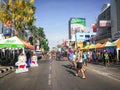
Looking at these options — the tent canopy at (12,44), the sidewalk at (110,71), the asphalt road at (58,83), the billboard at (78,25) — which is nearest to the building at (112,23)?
the sidewalk at (110,71)

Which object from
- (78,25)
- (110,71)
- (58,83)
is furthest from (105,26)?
(78,25)

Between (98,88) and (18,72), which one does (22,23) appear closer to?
(18,72)

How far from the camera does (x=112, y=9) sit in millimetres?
46156

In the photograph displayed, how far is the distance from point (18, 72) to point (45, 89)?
35.8 ft

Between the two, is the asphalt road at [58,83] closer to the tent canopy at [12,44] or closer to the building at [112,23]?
the tent canopy at [12,44]

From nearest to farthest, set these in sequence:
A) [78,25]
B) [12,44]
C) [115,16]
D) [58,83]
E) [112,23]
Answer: [58,83]
[12,44]
[115,16]
[112,23]
[78,25]

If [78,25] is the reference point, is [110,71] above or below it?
below

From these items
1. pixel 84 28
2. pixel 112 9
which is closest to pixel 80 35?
pixel 84 28

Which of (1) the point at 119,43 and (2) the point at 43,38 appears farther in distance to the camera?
(2) the point at 43,38

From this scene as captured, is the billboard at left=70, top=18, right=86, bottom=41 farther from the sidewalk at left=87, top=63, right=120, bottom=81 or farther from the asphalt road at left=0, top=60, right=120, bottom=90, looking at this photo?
the asphalt road at left=0, top=60, right=120, bottom=90

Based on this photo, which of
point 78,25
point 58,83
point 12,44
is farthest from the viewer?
point 78,25

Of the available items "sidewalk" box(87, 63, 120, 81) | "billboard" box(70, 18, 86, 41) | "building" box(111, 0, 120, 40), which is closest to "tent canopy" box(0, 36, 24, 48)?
"sidewalk" box(87, 63, 120, 81)

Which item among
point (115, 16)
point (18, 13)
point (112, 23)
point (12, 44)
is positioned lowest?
point (12, 44)

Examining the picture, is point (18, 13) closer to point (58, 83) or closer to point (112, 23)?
point (112, 23)
